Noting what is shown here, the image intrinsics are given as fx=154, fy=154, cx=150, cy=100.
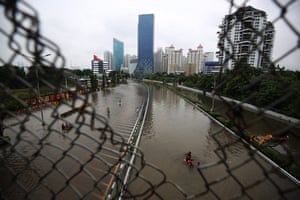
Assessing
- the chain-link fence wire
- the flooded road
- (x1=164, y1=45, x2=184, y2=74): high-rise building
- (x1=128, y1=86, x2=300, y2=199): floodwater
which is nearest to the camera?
the chain-link fence wire

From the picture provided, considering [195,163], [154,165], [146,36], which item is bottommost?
[195,163]

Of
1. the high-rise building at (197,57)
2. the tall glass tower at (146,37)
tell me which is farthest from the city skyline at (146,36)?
the high-rise building at (197,57)

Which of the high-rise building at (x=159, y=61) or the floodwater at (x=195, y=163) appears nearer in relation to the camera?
the floodwater at (x=195, y=163)

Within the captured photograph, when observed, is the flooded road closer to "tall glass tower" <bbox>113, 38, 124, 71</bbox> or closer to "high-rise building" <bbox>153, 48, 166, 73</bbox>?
"tall glass tower" <bbox>113, 38, 124, 71</bbox>

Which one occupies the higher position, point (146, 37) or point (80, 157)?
point (146, 37)

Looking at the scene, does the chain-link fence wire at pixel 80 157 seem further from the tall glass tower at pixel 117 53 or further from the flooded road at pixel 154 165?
the tall glass tower at pixel 117 53

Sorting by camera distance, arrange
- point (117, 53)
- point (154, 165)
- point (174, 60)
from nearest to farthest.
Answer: point (154, 165) < point (174, 60) < point (117, 53)

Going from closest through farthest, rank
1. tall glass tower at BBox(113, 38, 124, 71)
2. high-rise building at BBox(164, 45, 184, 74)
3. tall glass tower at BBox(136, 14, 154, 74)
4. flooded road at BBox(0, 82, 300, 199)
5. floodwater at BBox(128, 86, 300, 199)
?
flooded road at BBox(0, 82, 300, 199), floodwater at BBox(128, 86, 300, 199), tall glass tower at BBox(136, 14, 154, 74), high-rise building at BBox(164, 45, 184, 74), tall glass tower at BBox(113, 38, 124, 71)

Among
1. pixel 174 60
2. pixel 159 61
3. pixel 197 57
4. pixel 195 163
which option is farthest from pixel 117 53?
pixel 195 163

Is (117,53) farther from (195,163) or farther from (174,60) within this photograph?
(195,163)

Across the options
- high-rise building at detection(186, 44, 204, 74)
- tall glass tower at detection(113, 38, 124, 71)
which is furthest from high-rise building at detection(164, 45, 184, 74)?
tall glass tower at detection(113, 38, 124, 71)
